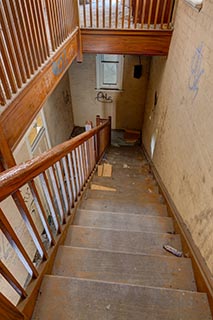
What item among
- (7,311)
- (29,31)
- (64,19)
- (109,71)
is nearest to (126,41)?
(64,19)

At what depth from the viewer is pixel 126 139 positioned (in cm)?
628

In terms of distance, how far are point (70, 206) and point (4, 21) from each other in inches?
58.9

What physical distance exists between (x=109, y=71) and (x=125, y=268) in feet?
15.9

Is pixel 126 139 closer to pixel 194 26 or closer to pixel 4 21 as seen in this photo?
pixel 194 26

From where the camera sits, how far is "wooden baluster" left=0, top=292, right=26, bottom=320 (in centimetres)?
91

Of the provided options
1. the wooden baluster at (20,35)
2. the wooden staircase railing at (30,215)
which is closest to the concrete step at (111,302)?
the wooden staircase railing at (30,215)

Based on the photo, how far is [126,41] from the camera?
327 cm

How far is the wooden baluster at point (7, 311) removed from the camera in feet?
3.00

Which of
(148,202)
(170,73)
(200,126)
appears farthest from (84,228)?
(170,73)

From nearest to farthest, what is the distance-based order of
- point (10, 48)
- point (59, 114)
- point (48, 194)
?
1. point (48, 194)
2. point (10, 48)
3. point (59, 114)

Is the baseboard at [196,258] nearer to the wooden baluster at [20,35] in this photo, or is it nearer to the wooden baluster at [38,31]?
the wooden baluster at [20,35]

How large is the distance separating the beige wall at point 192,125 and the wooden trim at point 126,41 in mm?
221

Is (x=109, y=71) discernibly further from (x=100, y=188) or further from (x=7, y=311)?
(x=7, y=311)

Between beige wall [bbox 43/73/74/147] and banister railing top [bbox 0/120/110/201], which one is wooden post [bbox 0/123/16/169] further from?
beige wall [bbox 43/73/74/147]
